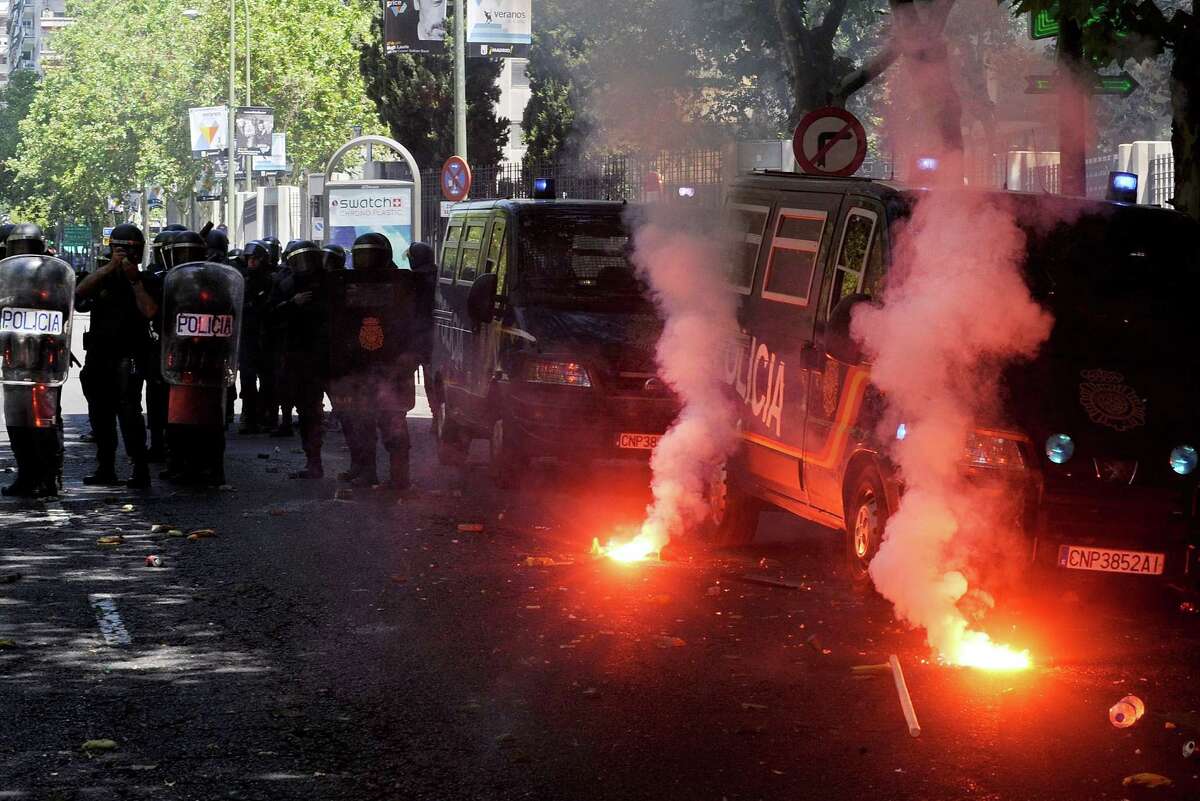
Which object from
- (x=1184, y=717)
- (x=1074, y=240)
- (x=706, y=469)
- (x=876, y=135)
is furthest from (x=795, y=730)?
(x=876, y=135)

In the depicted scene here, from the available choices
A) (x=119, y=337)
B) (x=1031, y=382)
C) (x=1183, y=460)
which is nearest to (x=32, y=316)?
(x=119, y=337)

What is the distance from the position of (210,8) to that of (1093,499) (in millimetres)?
63115

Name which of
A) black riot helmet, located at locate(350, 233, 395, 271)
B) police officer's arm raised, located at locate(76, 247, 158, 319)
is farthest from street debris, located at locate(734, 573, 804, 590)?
police officer's arm raised, located at locate(76, 247, 158, 319)

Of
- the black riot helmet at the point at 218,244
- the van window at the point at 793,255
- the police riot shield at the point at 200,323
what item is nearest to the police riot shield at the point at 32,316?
the police riot shield at the point at 200,323

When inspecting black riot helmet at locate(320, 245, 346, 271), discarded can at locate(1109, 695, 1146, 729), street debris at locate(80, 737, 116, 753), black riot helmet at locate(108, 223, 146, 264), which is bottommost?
street debris at locate(80, 737, 116, 753)

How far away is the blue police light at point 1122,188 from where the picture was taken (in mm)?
10391

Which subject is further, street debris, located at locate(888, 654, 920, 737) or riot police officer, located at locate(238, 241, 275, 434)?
riot police officer, located at locate(238, 241, 275, 434)

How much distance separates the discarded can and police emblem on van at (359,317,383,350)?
7.81m

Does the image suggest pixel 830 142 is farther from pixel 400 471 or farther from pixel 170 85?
pixel 170 85

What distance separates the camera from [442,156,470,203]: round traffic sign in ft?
85.8

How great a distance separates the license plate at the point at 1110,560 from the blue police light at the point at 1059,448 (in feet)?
1.26

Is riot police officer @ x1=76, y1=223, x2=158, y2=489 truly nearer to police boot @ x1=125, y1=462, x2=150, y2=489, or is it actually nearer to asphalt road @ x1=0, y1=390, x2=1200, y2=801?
police boot @ x1=125, y1=462, x2=150, y2=489

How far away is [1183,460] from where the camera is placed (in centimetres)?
845

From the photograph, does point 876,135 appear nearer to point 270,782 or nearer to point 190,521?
point 190,521
